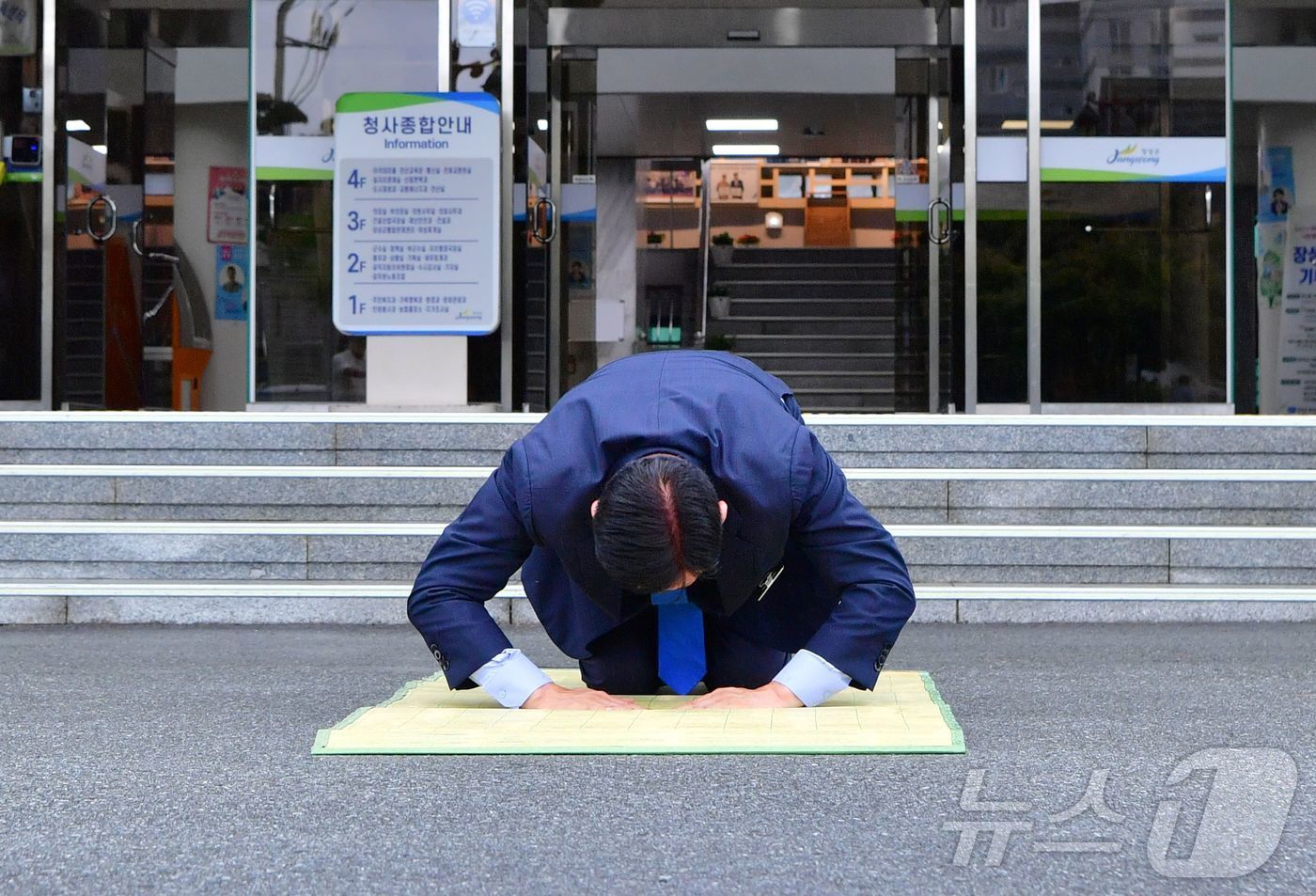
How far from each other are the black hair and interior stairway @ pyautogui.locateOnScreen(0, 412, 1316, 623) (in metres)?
2.90

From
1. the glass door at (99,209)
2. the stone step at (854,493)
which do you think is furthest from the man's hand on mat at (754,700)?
the glass door at (99,209)

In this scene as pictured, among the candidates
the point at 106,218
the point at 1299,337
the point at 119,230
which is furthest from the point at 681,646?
the point at 1299,337

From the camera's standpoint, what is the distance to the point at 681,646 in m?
3.31

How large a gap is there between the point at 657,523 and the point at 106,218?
285 inches

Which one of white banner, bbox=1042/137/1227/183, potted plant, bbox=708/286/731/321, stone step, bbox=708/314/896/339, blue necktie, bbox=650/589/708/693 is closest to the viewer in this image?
blue necktie, bbox=650/589/708/693

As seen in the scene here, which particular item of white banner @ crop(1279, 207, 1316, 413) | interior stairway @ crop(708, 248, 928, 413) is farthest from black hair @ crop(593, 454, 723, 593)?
interior stairway @ crop(708, 248, 928, 413)

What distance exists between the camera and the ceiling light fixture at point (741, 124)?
12711 mm

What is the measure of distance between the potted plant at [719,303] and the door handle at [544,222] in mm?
5613

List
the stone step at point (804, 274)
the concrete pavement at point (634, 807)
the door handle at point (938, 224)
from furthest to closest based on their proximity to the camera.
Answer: the stone step at point (804, 274)
the door handle at point (938, 224)
the concrete pavement at point (634, 807)

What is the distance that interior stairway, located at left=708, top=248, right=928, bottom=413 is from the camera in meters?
13.3

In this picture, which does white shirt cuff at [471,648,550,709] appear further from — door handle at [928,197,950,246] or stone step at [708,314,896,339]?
stone step at [708,314,896,339]

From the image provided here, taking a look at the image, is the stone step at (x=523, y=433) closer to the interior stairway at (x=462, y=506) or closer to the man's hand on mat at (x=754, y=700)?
the interior stairway at (x=462, y=506)

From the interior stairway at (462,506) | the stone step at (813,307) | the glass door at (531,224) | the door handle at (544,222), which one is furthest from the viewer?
the stone step at (813,307)

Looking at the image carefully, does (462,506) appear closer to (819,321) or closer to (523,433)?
A: (523,433)
